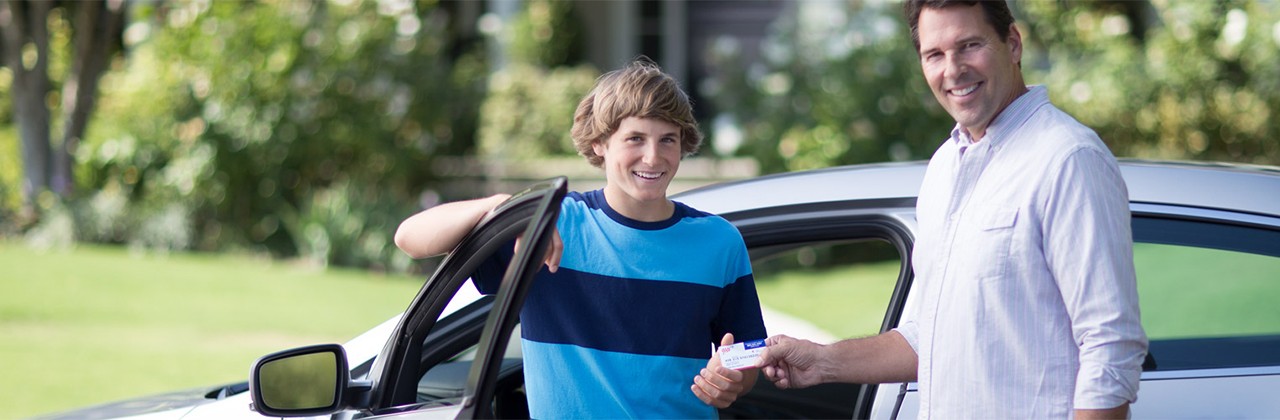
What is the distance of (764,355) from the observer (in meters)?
2.22

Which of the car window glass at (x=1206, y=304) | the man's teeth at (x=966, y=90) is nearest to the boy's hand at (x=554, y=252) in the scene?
the man's teeth at (x=966, y=90)

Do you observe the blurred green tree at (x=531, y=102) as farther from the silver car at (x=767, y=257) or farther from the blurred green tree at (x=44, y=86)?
the silver car at (x=767, y=257)

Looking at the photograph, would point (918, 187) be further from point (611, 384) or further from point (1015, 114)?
point (611, 384)

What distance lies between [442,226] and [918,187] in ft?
3.51

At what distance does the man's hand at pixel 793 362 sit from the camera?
89.4 inches

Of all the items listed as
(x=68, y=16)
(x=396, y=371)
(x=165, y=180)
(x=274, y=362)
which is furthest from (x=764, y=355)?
(x=68, y=16)

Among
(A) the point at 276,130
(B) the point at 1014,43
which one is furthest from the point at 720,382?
(A) the point at 276,130

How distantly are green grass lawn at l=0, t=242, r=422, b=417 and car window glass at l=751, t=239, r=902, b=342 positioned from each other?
2905 mm

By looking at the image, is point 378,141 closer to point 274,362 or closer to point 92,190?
point 92,190

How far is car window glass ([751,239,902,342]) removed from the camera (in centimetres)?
845

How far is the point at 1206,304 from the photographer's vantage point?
7.95 meters

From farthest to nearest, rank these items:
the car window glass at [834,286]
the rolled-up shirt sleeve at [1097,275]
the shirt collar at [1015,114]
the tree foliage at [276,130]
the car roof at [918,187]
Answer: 1. the tree foliage at [276,130]
2. the car window glass at [834,286]
3. the car roof at [918,187]
4. the shirt collar at [1015,114]
5. the rolled-up shirt sleeve at [1097,275]

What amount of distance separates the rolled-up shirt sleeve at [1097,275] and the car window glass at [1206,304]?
925 mm

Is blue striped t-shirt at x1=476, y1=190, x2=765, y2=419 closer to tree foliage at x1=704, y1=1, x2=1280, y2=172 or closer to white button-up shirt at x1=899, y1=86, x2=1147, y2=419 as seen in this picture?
white button-up shirt at x1=899, y1=86, x2=1147, y2=419
